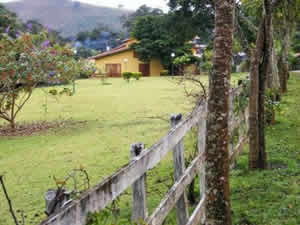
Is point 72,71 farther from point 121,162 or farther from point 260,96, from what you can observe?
point 260,96

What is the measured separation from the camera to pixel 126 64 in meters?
48.5

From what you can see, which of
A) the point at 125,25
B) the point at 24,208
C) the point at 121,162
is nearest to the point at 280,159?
the point at 121,162

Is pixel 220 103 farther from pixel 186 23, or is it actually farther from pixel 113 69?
pixel 113 69

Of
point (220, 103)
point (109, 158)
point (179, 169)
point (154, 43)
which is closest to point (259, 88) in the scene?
point (179, 169)

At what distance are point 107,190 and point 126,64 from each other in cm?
4740

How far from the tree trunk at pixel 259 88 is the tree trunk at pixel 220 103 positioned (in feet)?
9.18

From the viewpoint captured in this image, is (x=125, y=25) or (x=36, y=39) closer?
(x=36, y=39)

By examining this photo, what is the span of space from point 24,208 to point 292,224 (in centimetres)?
339

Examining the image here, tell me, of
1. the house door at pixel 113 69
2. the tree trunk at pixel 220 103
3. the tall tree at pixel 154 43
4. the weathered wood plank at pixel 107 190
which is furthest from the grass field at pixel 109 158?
the house door at pixel 113 69

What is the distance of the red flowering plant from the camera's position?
10.3 metres

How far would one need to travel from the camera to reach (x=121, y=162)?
22.5 feet

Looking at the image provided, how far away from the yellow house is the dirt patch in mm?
36519

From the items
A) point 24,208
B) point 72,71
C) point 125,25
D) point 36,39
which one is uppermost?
point 125,25

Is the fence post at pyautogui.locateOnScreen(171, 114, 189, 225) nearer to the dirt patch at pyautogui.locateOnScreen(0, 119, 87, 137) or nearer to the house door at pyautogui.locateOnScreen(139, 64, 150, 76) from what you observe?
the dirt patch at pyautogui.locateOnScreen(0, 119, 87, 137)
